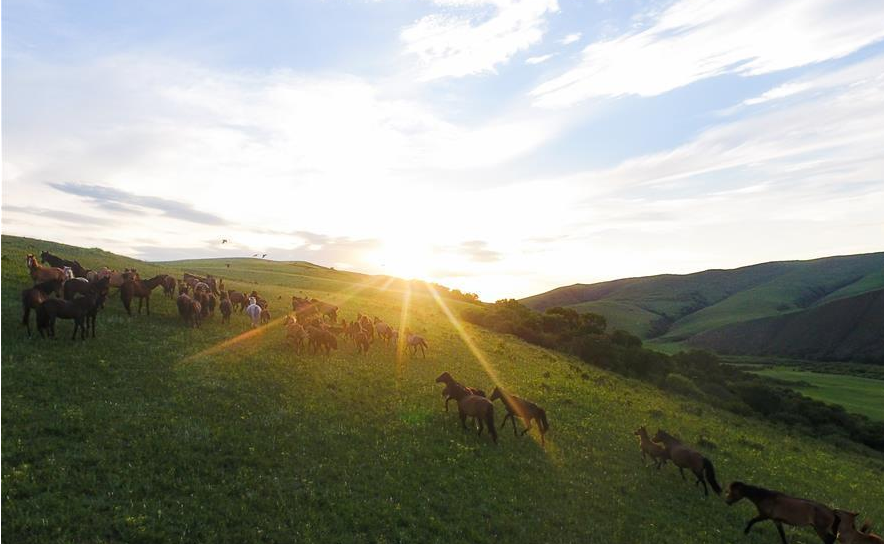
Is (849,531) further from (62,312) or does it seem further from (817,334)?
(817,334)

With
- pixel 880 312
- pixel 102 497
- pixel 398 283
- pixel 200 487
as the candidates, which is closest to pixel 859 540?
pixel 200 487

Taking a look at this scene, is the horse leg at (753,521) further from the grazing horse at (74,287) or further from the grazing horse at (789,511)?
the grazing horse at (74,287)

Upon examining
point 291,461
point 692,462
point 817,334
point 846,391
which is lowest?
point 846,391

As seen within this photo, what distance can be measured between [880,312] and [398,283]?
150560 mm

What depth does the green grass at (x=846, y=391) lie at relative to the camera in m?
64.8

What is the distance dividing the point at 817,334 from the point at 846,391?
93.0 meters

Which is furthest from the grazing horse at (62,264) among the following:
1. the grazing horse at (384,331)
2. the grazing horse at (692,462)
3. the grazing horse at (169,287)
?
the grazing horse at (692,462)

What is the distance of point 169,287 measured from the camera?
1340 inches

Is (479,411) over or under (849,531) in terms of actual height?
over

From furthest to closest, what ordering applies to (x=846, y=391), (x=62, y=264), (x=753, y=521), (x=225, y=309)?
(x=846, y=391), (x=62, y=264), (x=225, y=309), (x=753, y=521)

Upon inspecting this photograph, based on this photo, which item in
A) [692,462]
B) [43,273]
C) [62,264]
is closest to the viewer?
[692,462]

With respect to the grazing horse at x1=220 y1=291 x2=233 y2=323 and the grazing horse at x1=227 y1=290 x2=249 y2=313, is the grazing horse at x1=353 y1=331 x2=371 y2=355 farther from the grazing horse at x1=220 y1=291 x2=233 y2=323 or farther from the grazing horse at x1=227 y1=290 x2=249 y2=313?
the grazing horse at x1=227 y1=290 x2=249 y2=313

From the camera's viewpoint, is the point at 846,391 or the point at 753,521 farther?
the point at 846,391

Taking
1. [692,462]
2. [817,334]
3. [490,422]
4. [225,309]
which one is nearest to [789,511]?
[692,462]
